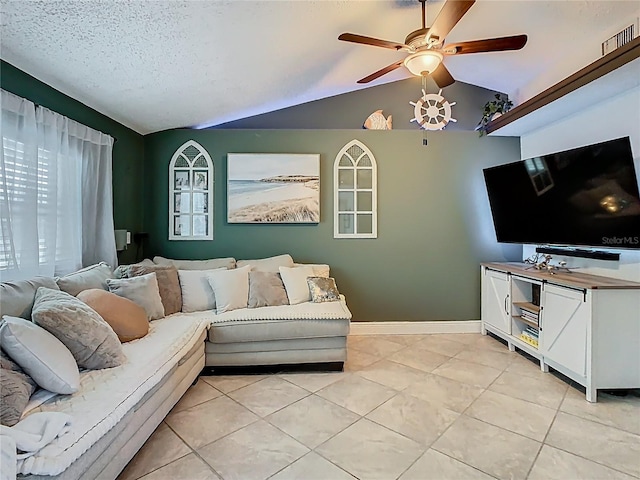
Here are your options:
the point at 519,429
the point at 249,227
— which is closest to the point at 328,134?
the point at 249,227

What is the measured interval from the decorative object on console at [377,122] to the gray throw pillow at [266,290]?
7.00ft

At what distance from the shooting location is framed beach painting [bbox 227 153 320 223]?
4059mm

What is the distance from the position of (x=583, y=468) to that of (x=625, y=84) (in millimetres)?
2664

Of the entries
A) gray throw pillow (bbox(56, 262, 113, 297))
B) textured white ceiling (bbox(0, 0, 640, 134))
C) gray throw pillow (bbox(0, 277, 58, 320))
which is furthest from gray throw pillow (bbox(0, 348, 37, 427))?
textured white ceiling (bbox(0, 0, 640, 134))

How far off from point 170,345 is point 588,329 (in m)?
2.94

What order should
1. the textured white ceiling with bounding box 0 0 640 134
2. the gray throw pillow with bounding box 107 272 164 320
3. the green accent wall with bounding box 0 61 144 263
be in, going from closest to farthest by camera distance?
the textured white ceiling with bounding box 0 0 640 134 < the green accent wall with bounding box 0 61 144 263 < the gray throw pillow with bounding box 107 272 164 320

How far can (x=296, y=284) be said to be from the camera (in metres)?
3.48

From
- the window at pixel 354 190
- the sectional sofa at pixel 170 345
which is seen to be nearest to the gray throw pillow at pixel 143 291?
the sectional sofa at pixel 170 345

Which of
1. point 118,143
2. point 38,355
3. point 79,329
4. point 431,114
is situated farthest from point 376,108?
point 38,355

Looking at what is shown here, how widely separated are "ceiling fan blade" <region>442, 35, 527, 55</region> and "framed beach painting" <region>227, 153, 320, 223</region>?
80.4 inches

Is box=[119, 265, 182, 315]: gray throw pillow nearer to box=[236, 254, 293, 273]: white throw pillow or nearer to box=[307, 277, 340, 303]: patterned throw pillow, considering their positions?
box=[236, 254, 293, 273]: white throw pillow

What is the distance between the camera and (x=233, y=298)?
326 cm

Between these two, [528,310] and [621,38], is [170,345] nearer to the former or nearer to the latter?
[528,310]

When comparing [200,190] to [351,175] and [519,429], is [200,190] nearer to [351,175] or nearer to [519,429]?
[351,175]
